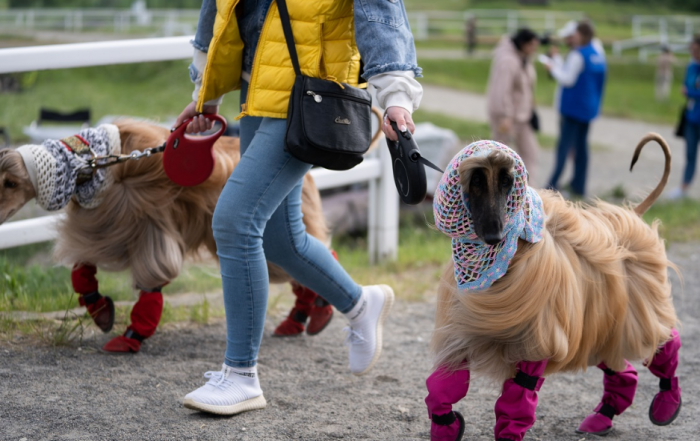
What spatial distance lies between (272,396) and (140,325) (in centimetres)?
81

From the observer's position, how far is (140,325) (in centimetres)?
388

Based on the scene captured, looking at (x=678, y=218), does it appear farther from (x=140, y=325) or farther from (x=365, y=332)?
(x=140, y=325)

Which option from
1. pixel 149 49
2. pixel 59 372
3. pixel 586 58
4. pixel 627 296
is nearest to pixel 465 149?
pixel 627 296

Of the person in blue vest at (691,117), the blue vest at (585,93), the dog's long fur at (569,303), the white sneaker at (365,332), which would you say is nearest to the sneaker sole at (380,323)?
the white sneaker at (365,332)

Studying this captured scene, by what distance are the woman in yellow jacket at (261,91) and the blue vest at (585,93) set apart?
23.7 feet

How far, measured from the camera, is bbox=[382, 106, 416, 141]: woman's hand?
2848 millimetres

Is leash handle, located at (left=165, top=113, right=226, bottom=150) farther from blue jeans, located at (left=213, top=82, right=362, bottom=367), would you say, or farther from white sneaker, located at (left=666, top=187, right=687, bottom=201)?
white sneaker, located at (left=666, top=187, right=687, bottom=201)

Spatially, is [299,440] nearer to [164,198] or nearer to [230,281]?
[230,281]

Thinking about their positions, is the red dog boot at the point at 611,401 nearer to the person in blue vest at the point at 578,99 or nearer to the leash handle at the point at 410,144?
the leash handle at the point at 410,144

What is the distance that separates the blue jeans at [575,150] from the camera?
9797mm

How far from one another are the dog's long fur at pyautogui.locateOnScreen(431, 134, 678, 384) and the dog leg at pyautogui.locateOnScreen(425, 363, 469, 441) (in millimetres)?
47

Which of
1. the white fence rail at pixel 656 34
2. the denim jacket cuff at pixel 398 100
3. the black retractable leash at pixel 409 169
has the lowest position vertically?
the white fence rail at pixel 656 34

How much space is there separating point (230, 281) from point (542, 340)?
121 centimetres

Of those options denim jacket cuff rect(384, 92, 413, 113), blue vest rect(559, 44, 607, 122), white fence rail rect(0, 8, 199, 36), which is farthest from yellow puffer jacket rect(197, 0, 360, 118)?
white fence rail rect(0, 8, 199, 36)
